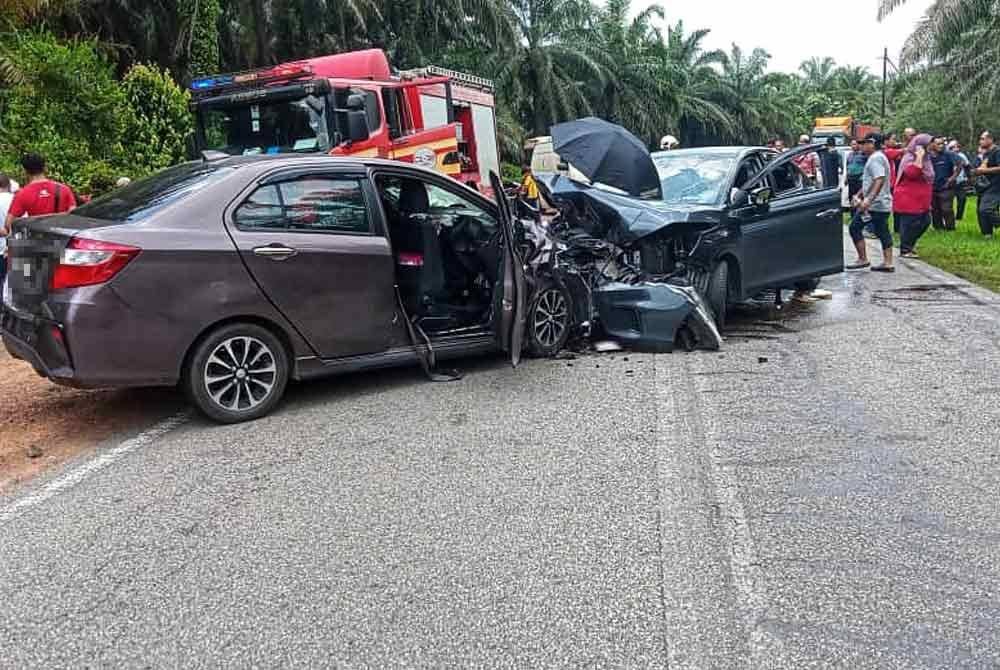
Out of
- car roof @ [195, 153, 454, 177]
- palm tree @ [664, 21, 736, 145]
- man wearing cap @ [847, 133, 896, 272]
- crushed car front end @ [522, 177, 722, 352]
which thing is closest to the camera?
car roof @ [195, 153, 454, 177]

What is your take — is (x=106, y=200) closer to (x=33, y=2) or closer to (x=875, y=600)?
(x=875, y=600)

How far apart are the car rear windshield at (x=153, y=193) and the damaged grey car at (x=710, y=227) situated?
3.26m

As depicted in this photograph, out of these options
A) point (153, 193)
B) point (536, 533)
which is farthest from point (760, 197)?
point (536, 533)

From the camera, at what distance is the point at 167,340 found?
532 cm

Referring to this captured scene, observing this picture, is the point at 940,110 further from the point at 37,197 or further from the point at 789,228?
the point at 37,197

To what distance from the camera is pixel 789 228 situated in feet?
29.6

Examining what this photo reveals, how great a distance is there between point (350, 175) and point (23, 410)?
272 cm

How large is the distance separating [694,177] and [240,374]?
505cm

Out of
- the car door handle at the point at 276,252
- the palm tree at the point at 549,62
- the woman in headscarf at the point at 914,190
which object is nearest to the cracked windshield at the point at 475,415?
the car door handle at the point at 276,252

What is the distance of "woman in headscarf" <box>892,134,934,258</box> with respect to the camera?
12.2m

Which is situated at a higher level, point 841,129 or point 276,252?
point 276,252

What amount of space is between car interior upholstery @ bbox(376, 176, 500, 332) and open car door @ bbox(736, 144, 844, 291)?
8.82 ft

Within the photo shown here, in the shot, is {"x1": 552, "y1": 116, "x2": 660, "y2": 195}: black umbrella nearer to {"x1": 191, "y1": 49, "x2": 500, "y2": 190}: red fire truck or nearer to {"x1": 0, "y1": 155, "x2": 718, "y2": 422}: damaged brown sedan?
{"x1": 0, "y1": 155, "x2": 718, "y2": 422}: damaged brown sedan

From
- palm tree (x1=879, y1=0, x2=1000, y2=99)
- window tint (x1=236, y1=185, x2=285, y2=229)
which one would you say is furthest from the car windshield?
palm tree (x1=879, y1=0, x2=1000, y2=99)
